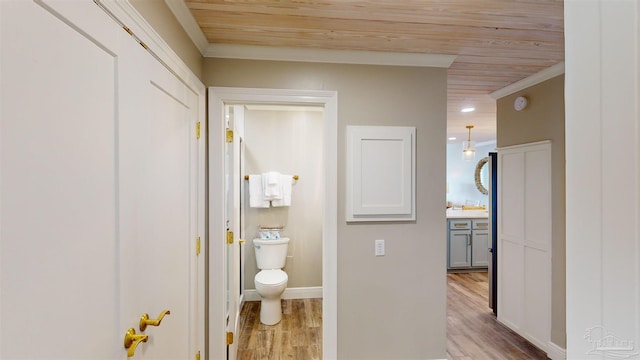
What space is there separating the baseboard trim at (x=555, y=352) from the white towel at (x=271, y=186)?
2894mm

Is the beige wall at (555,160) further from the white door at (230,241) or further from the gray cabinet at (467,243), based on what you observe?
the white door at (230,241)

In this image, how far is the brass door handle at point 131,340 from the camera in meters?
0.94

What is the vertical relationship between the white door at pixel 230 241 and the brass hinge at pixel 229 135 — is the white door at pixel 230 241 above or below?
below

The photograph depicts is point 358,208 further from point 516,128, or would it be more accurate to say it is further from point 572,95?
point 516,128

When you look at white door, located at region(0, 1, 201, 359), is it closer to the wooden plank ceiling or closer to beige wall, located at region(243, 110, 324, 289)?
the wooden plank ceiling

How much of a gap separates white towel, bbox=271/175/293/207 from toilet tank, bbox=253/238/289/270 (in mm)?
443

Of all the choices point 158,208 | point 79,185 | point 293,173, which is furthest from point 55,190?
point 293,173

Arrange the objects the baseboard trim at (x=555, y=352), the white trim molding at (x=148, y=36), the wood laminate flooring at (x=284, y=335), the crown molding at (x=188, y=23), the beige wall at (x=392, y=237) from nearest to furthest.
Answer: the white trim molding at (x=148, y=36)
the crown molding at (x=188, y=23)
the beige wall at (x=392, y=237)
the baseboard trim at (x=555, y=352)
the wood laminate flooring at (x=284, y=335)

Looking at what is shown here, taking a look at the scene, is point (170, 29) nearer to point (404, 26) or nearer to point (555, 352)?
point (404, 26)

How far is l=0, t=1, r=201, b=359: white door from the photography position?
0.56 meters

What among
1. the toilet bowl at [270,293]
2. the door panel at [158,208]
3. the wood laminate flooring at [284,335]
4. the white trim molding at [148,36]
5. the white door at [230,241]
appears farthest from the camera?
the toilet bowl at [270,293]

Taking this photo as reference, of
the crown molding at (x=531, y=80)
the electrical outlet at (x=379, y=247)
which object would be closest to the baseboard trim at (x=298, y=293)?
the electrical outlet at (x=379, y=247)

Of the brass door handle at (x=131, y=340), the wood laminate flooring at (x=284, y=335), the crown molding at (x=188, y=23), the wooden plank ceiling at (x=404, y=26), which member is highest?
the wooden plank ceiling at (x=404, y=26)

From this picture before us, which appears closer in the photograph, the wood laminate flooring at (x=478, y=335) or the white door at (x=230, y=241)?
the white door at (x=230, y=241)
